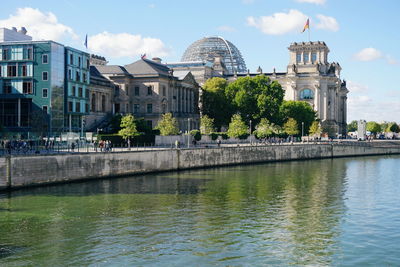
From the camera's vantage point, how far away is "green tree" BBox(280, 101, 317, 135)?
14450 cm

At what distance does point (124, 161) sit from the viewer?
6681cm

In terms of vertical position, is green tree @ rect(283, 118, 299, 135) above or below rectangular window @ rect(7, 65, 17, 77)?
below

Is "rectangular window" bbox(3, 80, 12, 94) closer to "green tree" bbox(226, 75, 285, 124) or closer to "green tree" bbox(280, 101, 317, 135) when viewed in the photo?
"green tree" bbox(226, 75, 285, 124)

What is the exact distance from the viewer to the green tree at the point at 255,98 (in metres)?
132

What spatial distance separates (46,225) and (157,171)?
36211 millimetres

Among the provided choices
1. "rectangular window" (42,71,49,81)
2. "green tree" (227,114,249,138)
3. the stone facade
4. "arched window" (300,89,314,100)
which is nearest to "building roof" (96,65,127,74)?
the stone facade

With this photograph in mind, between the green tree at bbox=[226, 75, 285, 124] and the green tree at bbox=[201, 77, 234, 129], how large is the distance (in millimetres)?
1842

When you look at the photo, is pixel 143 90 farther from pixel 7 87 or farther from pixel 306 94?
pixel 306 94

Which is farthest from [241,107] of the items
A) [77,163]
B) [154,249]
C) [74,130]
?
[154,249]

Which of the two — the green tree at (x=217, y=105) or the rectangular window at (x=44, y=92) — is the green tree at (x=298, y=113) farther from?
the rectangular window at (x=44, y=92)

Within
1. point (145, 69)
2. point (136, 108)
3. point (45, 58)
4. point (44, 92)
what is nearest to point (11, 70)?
point (45, 58)

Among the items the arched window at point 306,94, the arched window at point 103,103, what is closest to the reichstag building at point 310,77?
the arched window at point 306,94

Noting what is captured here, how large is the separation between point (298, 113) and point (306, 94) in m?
45.9

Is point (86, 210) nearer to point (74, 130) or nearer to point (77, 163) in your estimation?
point (77, 163)
